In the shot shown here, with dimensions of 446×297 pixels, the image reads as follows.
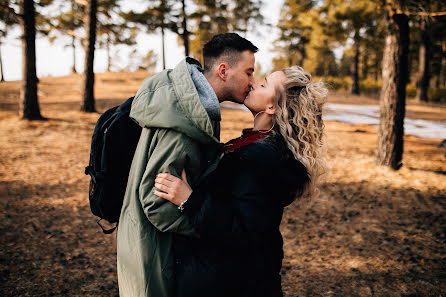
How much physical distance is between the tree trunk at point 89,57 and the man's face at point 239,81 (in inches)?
429

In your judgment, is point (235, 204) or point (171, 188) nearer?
point (171, 188)

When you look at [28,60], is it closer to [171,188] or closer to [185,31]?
[171,188]

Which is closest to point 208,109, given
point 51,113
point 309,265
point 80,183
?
point 309,265

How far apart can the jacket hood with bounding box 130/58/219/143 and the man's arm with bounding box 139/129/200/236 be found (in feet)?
0.18

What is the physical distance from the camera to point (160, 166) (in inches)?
59.5

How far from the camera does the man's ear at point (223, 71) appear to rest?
2.23 meters

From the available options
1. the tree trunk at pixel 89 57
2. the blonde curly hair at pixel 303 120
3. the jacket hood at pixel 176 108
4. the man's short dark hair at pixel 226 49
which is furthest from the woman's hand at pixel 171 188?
the tree trunk at pixel 89 57

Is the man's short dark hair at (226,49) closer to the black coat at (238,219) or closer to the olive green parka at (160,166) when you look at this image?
the olive green parka at (160,166)

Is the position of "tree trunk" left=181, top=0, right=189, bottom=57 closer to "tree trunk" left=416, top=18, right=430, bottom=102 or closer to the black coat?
"tree trunk" left=416, top=18, right=430, bottom=102

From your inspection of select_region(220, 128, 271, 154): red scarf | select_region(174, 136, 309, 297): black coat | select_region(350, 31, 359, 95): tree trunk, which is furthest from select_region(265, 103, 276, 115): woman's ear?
select_region(350, 31, 359, 95): tree trunk

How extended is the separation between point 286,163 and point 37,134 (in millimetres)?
9484

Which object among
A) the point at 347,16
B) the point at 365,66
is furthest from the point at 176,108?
the point at 365,66

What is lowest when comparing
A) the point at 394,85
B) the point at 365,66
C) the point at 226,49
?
the point at 226,49

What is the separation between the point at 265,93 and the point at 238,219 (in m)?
0.92
